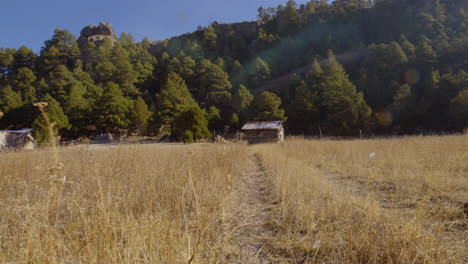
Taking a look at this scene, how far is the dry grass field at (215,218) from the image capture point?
55.4 inches

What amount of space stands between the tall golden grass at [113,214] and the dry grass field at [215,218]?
0.05 feet

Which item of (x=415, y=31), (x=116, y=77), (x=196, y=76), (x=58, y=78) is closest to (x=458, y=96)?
(x=415, y=31)

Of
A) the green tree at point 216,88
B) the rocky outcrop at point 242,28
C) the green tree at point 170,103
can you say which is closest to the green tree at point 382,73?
the green tree at point 216,88

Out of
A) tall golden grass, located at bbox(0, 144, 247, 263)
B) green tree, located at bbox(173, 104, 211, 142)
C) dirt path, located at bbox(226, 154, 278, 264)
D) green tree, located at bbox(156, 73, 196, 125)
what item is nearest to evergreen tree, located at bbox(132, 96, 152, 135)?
green tree, located at bbox(156, 73, 196, 125)

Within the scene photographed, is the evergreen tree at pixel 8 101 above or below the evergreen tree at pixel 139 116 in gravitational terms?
above

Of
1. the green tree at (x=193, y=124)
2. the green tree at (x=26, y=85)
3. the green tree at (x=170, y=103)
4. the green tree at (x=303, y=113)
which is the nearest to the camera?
the green tree at (x=193, y=124)

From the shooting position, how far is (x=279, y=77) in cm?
5450

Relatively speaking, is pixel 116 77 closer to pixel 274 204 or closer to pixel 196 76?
pixel 196 76

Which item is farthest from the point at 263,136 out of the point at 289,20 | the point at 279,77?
the point at 289,20

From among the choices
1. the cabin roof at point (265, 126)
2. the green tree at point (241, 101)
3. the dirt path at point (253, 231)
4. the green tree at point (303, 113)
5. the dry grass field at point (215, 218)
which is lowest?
the dirt path at point (253, 231)

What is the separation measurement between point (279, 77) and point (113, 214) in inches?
2236

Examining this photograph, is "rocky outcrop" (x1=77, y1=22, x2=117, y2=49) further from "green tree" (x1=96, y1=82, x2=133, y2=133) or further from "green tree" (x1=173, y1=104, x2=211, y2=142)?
"green tree" (x1=173, y1=104, x2=211, y2=142)

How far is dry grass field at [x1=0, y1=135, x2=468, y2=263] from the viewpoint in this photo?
1.41 meters

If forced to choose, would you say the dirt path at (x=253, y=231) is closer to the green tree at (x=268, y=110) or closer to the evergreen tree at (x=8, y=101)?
the green tree at (x=268, y=110)
